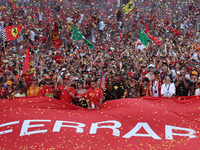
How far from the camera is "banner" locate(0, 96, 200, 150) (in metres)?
4.84

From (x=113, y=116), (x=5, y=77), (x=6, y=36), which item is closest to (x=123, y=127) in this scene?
(x=113, y=116)

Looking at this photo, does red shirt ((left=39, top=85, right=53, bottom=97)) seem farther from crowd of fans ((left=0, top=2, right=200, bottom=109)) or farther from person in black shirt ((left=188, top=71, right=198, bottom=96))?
person in black shirt ((left=188, top=71, right=198, bottom=96))

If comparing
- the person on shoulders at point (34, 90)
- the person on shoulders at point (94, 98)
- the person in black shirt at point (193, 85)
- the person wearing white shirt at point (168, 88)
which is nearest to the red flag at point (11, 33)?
the person on shoulders at point (34, 90)

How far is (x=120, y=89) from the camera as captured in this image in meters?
6.83

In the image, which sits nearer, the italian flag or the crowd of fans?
the crowd of fans

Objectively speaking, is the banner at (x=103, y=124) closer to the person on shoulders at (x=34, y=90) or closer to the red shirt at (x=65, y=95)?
the red shirt at (x=65, y=95)

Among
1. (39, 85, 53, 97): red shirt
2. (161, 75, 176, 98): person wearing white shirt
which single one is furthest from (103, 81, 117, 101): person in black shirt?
(39, 85, 53, 97): red shirt

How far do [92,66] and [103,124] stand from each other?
17.0ft

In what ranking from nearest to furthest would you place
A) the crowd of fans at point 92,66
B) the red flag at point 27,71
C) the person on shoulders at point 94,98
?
the person on shoulders at point 94,98 → the crowd of fans at point 92,66 → the red flag at point 27,71

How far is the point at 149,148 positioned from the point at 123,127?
918mm

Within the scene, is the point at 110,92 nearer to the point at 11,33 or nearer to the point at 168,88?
the point at 168,88

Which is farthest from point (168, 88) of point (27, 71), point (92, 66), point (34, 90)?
point (27, 71)

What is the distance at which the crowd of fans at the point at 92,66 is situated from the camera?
6691 millimetres

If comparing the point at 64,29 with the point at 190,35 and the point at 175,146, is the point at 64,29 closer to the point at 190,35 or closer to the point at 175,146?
the point at 190,35
